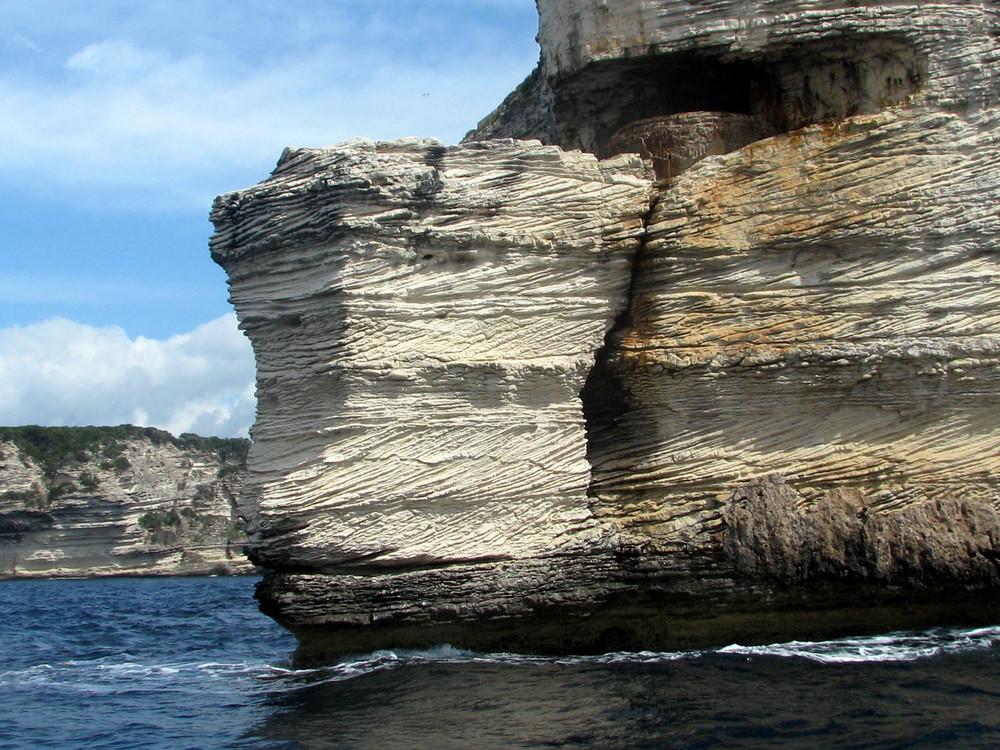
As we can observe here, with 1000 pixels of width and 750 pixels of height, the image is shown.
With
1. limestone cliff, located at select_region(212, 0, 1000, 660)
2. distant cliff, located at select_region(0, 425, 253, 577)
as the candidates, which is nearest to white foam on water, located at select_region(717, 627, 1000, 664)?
limestone cliff, located at select_region(212, 0, 1000, 660)

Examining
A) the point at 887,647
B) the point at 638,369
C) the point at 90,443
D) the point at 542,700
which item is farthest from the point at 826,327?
the point at 90,443

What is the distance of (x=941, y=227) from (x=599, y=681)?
634cm

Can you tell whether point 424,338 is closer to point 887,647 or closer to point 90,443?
point 887,647

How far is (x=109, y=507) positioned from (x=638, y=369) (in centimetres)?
4344

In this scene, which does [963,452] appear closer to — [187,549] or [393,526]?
[393,526]

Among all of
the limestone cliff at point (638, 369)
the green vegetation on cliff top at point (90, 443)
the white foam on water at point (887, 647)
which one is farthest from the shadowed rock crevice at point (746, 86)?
the green vegetation on cliff top at point (90, 443)

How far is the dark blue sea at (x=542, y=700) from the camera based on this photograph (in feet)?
27.3

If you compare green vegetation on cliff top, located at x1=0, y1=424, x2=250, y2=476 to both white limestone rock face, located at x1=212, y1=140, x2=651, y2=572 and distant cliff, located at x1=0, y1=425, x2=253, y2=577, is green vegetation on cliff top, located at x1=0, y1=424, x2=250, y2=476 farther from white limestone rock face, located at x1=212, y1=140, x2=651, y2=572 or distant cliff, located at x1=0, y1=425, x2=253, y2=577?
white limestone rock face, located at x1=212, y1=140, x2=651, y2=572

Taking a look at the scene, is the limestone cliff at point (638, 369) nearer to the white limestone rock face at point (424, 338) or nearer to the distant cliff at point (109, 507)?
the white limestone rock face at point (424, 338)

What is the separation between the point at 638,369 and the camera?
1238 cm

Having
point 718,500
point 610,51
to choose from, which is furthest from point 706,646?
point 610,51

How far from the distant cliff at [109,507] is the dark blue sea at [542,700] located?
37.1 m

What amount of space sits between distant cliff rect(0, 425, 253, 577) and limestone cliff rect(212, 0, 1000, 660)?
3786 centimetres

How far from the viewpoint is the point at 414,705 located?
9648mm
